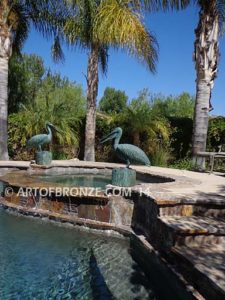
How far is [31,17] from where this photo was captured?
1386 cm

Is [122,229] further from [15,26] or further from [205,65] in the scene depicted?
[15,26]

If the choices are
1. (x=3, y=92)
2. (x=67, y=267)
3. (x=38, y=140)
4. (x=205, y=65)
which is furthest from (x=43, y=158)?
(x=205, y=65)

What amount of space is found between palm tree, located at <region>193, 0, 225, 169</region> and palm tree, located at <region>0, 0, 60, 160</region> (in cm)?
560

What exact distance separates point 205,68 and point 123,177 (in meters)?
6.47

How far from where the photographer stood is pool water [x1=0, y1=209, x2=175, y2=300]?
3.87 metres

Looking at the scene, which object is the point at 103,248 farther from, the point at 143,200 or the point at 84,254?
the point at 143,200

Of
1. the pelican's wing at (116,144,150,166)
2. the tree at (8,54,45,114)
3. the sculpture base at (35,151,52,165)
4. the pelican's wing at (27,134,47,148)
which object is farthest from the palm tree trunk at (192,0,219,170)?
the tree at (8,54,45,114)

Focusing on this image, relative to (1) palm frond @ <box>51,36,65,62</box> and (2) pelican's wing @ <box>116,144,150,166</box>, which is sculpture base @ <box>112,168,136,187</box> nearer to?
(2) pelican's wing @ <box>116,144,150,166</box>

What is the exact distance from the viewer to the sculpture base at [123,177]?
662cm

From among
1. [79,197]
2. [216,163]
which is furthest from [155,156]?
[79,197]

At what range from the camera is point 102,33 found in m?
11.6

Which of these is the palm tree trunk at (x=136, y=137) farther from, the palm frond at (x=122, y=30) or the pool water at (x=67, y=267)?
the pool water at (x=67, y=267)

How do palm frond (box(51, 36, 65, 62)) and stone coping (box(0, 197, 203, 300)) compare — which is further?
palm frond (box(51, 36, 65, 62))

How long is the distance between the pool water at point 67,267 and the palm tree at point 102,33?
23.3 ft
